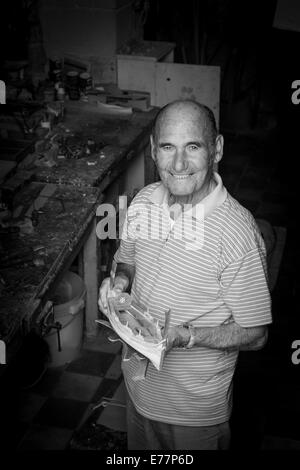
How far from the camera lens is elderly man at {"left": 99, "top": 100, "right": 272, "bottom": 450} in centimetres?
227

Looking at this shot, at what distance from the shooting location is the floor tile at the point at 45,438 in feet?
11.6

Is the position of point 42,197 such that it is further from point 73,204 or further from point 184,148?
point 184,148

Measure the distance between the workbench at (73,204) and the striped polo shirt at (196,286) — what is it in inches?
25.2

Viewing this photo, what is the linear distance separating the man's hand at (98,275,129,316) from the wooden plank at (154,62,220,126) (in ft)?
12.6

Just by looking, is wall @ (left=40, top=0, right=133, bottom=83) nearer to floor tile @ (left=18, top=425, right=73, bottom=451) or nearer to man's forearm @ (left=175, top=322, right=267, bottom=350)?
floor tile @ (left=18, top=425, right=73, bottom=451)

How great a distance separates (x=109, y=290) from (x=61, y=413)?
1.57 meters

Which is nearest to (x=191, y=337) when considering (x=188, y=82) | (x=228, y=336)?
(x=228, y=336)

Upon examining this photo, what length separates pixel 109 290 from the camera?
8.28 feet

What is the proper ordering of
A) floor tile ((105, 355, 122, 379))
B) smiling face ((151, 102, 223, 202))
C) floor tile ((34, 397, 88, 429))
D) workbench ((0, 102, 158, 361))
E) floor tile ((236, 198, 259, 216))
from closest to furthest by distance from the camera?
smiling face ((151, 102, 223, 202)), workbench ((0, 102, 158, 361)), floor tile ((34, 397, 88, 429)), floor tile ((105, 355, 122, 379)), floor tile ((236, 198, 259, 216))

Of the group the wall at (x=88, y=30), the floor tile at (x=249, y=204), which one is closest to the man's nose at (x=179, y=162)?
the wall at (x=88, y=30)

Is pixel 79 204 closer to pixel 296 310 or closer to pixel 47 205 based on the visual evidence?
pixel 47 205

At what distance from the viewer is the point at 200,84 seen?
6.11 metres

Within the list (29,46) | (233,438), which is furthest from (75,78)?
(233,438)

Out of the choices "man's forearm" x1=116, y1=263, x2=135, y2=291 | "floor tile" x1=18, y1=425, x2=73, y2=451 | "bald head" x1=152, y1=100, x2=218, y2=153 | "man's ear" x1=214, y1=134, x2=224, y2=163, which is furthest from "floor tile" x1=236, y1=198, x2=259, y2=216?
"bald head" x1=152, y1=100, x2=218, y2=153
